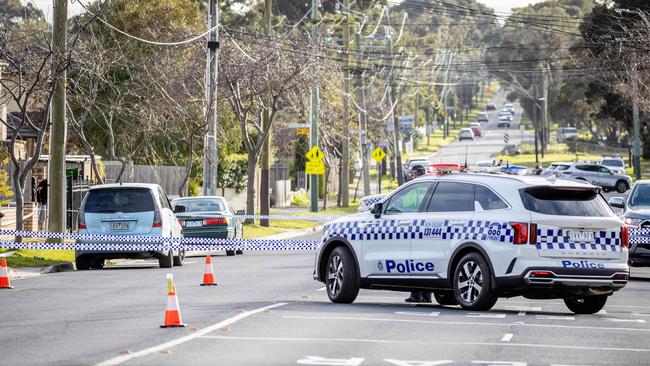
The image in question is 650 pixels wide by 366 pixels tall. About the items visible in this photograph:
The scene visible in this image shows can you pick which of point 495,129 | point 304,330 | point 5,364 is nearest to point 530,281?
point 304,330

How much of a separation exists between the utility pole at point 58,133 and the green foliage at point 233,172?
28.4m

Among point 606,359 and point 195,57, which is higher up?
point 195,57

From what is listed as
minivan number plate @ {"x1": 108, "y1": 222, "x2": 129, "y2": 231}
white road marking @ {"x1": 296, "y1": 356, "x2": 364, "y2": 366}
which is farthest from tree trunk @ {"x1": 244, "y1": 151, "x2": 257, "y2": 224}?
white road marking @ {"x1": 296, "y1": 356, "x2": 364, "y2": 366}

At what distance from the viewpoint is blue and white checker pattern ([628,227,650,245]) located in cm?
2567

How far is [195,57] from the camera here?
5400 cm

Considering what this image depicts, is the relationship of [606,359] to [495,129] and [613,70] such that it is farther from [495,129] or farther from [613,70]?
[495,129]

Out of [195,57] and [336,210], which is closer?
[195,57]

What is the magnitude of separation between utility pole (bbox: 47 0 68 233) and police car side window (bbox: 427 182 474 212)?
48.0ft

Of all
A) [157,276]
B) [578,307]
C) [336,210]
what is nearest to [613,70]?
[336,210]

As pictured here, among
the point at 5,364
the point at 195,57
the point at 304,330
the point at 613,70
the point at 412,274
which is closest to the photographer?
the point at 5,364

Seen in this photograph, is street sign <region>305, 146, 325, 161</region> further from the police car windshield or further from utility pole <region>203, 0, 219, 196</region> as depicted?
the police car windshield

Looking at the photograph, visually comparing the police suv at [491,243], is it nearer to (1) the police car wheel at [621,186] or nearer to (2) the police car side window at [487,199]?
(2) the police car side window at [487,199]

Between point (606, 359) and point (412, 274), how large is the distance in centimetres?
546

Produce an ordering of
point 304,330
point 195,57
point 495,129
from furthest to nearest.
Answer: point 495,129, point 195,57, point 304,330
